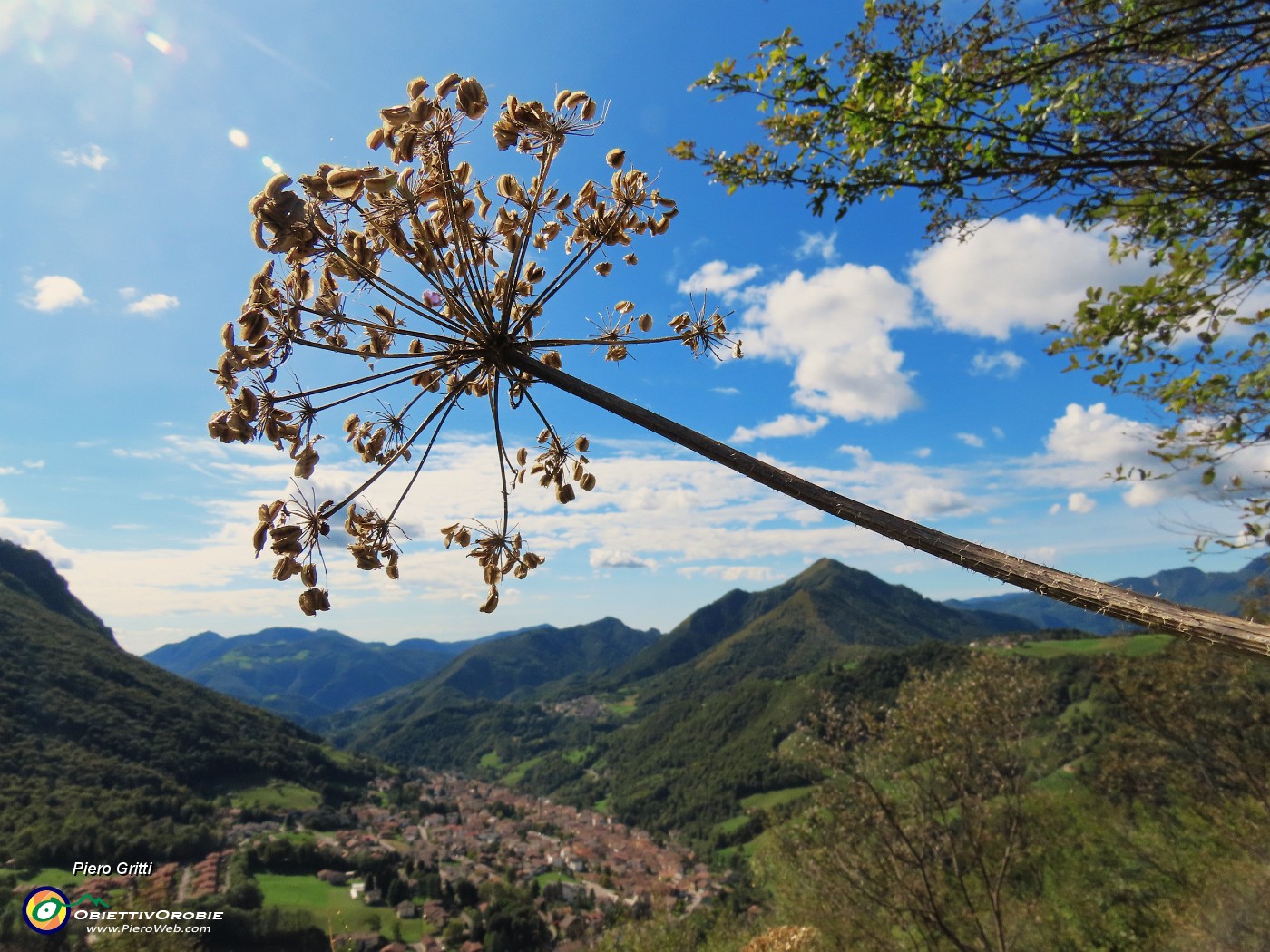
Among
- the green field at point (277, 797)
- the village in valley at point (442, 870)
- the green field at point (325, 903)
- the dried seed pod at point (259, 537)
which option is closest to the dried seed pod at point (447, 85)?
the dried seed pod at point (259, 537)

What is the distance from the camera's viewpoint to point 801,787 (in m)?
162

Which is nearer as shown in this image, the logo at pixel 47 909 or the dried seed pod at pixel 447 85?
the dried seed pod at pixel 447 85

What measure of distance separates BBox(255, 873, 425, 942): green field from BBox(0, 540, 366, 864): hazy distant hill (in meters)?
15.9

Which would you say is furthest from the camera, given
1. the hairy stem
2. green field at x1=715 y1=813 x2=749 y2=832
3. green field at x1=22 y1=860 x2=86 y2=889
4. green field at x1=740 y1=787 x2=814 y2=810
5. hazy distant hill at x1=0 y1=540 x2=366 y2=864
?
green field at x1=740 y1=787 x2=814 y2=810

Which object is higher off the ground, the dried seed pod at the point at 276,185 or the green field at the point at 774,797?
the dried seed pod at the point at 276,185

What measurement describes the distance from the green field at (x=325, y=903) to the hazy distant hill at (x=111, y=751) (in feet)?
52.3

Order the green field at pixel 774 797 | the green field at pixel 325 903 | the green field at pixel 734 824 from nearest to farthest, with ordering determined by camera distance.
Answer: the green field at pixel 325 903, the green field at pixel 734 824, the green field at pixel 774 797

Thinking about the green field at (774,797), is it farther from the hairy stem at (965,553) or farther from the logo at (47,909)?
the hairy stem at (965,553)

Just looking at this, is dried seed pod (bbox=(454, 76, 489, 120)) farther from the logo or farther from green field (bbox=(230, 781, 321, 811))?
green field (bbox=(230, 781, 321, 811))

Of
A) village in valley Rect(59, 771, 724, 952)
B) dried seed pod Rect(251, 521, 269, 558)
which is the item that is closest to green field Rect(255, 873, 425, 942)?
village in valley Rect(59, 771, 724, 952)

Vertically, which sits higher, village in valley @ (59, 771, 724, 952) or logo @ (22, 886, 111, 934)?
logo @ (22, 886, 111, 934)

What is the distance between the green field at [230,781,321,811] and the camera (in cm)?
12056

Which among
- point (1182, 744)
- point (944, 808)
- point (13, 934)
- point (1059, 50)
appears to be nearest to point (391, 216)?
point (1059, 50)

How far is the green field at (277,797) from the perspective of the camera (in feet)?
396
